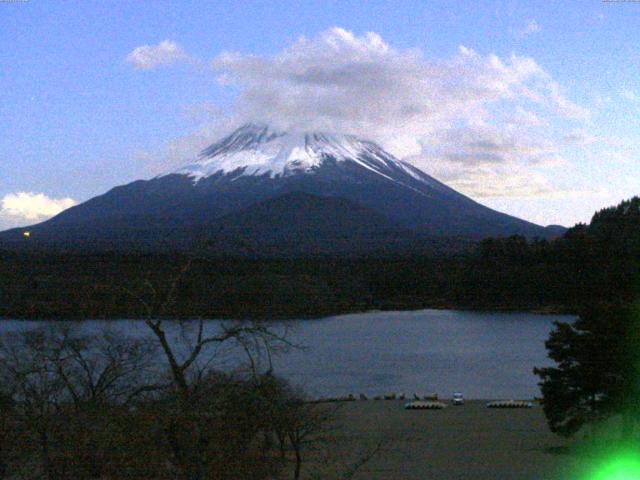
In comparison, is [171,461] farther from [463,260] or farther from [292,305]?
[463,260]

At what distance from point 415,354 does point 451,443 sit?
35.0 ft

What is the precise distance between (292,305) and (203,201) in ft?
124

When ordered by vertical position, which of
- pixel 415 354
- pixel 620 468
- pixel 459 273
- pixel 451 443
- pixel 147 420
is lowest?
pixel 415 354

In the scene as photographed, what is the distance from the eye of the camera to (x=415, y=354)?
62.6 feet

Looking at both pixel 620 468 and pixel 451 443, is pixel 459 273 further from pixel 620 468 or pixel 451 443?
pixel 620 468

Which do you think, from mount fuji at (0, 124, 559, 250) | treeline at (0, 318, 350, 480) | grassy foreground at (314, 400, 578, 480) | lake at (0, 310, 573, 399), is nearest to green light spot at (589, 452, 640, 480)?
grassy foreground at (314, 400, 578, 480)

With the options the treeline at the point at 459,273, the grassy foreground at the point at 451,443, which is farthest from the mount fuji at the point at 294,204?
the grassy foreground at the point at 451,443

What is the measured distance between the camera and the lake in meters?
14.2

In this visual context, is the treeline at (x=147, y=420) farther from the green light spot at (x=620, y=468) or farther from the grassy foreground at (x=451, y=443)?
the green light spot at (x=620, y=468)

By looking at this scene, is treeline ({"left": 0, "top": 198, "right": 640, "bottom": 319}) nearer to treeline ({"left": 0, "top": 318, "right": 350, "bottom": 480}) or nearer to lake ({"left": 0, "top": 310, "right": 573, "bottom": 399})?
lake ({"left": 0, "top": 310, "right": 573, "bottom": 399})

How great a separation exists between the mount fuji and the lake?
17387 mm

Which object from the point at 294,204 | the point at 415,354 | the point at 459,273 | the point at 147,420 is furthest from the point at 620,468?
the point at 294,204

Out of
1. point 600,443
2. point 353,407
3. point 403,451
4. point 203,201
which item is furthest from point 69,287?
point 203,201

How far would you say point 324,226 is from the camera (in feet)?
174
